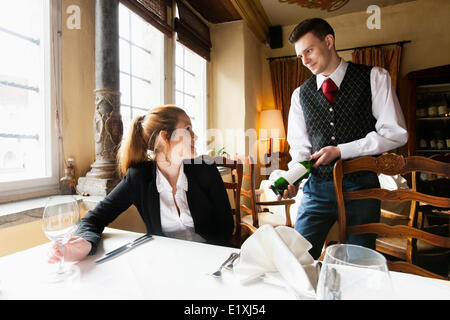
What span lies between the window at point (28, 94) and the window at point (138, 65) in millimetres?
637

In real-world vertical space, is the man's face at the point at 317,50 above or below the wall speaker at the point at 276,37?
below

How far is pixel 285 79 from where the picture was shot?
437 centimetres

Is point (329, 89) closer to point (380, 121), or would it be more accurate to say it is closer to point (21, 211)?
point (380, 121)

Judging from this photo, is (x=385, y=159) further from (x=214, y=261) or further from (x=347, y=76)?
(x=214, y=261)

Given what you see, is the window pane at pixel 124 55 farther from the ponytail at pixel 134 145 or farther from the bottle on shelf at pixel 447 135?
the bottle on shelf at pixel 447 135

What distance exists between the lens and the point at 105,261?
72 centimetres

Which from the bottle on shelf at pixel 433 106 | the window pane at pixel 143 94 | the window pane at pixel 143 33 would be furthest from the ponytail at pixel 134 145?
the bottle on shelf at pixel 433 106

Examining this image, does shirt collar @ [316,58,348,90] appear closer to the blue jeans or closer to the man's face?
the man's face

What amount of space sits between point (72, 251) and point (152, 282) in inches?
10.4

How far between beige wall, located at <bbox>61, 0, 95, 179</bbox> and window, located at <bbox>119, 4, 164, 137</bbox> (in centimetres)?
40

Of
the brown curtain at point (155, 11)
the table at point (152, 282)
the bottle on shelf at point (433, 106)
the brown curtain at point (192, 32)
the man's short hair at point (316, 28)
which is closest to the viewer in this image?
the table at point (152, 282)

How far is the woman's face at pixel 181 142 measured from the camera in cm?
127

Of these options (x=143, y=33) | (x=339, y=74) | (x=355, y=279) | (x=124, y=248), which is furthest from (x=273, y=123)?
(x=355, y=279)
